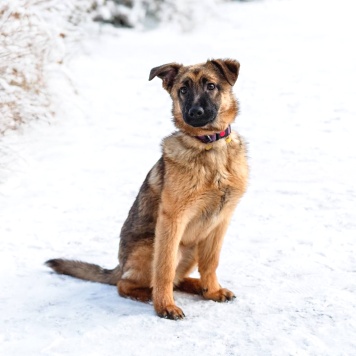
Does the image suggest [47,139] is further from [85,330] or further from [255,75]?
[85,330]

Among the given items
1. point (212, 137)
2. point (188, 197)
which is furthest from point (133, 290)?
point (212, 137)

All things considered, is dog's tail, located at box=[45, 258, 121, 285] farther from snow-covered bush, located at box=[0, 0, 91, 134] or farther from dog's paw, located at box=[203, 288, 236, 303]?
snow-covered bush, located at box=[0, 0, 91, 134]

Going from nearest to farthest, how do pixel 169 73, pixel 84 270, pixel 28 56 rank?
pixel 169 73 → pixel 84 270 → pixel 28 56

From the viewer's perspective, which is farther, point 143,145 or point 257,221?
point 143,145

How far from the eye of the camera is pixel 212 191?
3920mm

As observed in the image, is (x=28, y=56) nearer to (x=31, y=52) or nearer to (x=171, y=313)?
(x=31, y=52)

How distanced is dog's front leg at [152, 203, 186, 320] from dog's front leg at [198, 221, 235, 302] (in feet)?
1.21

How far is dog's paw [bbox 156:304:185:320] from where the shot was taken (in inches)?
149

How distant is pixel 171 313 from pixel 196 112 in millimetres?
1264

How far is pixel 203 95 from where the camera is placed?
13.3ft

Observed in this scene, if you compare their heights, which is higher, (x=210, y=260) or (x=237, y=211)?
(x=210, y=260)

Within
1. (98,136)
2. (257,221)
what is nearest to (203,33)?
(98,136)

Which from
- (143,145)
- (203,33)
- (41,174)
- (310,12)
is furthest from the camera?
(310,12)

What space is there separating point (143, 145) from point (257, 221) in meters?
3.02
